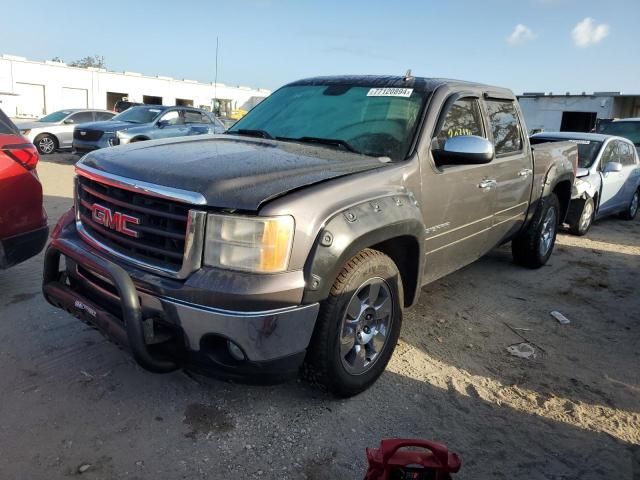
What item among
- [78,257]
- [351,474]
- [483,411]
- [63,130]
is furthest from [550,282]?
[63,130]

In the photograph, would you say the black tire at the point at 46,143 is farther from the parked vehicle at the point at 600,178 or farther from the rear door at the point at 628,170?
the rear door at the point at 628,170

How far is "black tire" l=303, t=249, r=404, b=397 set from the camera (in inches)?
104

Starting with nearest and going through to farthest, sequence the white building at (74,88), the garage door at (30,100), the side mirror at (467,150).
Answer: the side mirror at (467,150), the white building at (74,88), the garage door at (30,100)

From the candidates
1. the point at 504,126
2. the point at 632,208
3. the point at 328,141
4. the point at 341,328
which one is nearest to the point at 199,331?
the point at 341,328

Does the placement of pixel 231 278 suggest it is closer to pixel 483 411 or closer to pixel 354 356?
pixel 354 356

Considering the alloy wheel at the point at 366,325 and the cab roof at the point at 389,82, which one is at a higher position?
the cab roof at the point at 389,82

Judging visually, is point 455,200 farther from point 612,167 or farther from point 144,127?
point 144,127

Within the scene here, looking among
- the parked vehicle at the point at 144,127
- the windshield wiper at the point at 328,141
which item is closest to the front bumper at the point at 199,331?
the windshield wiper at the point at 328,141

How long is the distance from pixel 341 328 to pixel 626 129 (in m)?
12.9

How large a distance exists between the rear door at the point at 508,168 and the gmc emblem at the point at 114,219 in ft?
9.80

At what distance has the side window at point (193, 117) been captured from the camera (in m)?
13.9

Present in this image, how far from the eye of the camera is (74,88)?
145ft

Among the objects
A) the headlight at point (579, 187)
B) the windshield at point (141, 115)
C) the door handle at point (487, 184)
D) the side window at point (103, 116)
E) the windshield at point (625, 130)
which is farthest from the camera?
the side window at point (103, 116)

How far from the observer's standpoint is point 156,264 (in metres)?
2.54
